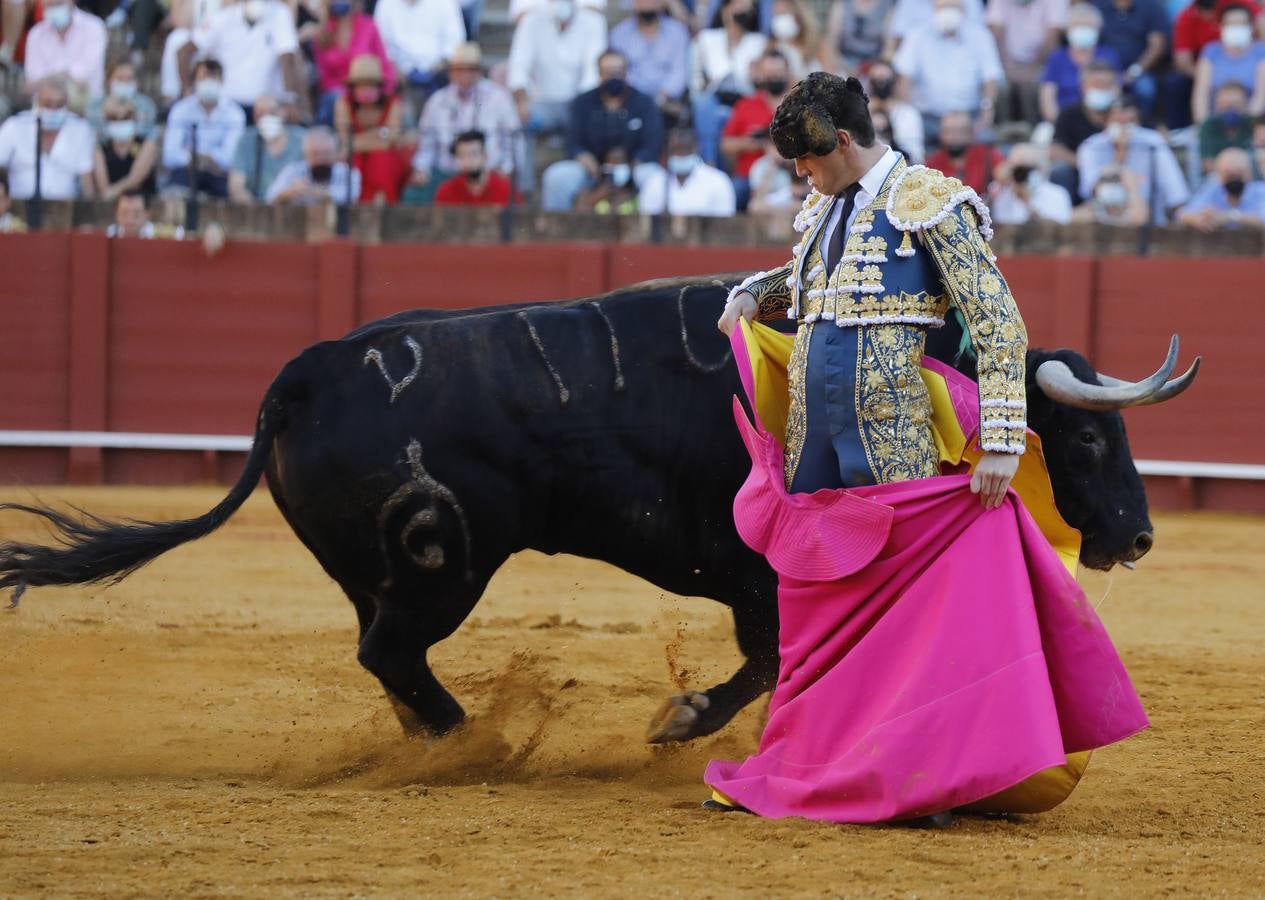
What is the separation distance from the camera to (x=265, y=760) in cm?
390

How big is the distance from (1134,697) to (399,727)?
5.77 feet

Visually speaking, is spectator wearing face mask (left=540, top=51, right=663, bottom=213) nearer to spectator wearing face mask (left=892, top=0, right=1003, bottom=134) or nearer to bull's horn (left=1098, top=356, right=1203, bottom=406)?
spectator wearing face mask (left=892, top=0, right=1003, bottom=134)

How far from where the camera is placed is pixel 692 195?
29.3ft

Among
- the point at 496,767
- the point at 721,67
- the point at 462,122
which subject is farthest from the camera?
the point at 721,67

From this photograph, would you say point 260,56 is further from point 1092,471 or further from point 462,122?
point 1092,471

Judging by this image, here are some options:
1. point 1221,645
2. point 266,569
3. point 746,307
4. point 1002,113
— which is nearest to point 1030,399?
point 746,307

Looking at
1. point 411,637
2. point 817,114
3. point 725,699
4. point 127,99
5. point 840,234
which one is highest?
point 127,99

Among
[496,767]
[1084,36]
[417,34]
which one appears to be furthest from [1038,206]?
[496,767]

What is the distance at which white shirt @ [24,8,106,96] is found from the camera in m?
9.80

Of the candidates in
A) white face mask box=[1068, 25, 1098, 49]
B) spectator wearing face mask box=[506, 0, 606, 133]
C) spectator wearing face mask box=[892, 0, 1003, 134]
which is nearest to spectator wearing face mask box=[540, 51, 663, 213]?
spectator wearing face mask box=[506, 0, 606, 133]

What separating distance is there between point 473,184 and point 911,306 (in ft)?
20.5

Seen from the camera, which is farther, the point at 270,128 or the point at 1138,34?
the point at 1138,34

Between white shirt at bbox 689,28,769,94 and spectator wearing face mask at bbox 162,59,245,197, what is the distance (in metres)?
2.52

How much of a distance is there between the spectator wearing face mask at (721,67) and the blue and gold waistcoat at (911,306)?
6.03 meters
